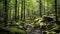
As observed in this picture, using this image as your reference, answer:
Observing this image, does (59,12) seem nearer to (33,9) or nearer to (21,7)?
(21,7)

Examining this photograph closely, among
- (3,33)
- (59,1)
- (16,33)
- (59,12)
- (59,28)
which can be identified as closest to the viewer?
(3,33)

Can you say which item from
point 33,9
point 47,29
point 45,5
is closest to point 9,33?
point 47,29

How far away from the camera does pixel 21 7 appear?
1234 centimetres

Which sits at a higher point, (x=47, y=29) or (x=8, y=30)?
(x=8, y=30)

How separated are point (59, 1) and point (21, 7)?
12.4ft

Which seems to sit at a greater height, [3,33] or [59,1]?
[59,1]

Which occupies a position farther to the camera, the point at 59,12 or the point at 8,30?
the point at 59,12

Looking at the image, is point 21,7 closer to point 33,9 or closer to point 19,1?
point 19,1

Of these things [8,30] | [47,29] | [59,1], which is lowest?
[47,29]

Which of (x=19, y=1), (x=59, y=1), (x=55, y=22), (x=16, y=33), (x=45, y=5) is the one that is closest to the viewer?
(x=16, y=33)

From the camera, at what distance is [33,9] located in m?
15.4

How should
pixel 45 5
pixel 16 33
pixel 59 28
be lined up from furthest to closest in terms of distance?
pixel 45 5, pixel 59 28, pixel 16 33

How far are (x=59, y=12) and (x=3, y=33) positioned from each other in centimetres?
511

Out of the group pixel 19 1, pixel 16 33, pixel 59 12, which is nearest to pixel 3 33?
pixel 16 33
